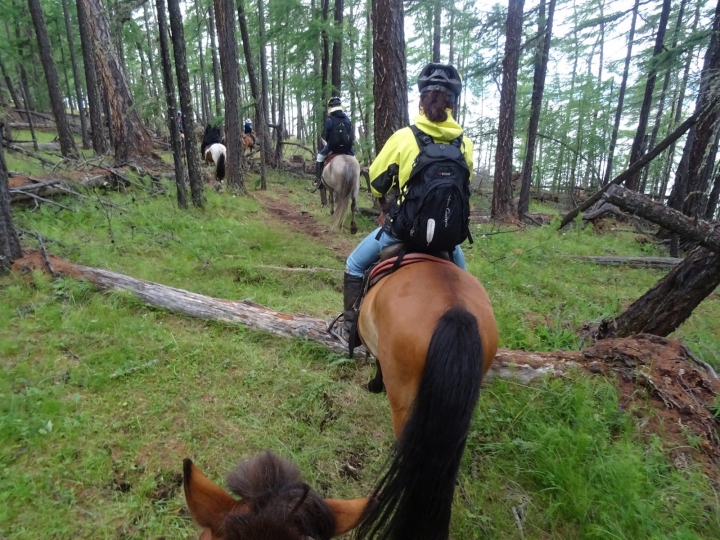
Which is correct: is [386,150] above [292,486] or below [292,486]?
above

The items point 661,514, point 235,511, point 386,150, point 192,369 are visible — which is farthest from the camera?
point 192,369

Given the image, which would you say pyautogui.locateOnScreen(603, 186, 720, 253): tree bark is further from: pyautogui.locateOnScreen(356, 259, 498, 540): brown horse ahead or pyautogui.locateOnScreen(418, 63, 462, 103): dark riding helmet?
pyautogui.locateOnScreen(356, 259, 498, 540): brown horse ahead

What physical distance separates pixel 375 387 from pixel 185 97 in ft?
24.1

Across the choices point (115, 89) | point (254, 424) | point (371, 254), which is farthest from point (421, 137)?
point (115, 89)

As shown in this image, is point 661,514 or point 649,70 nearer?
point 661,514

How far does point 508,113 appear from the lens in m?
10.5

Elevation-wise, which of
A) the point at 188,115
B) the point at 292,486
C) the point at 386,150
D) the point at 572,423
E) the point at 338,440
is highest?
the point at 188,115

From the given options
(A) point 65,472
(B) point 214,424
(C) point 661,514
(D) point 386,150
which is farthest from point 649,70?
(A) point 65,472

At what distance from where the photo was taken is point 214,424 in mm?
3111

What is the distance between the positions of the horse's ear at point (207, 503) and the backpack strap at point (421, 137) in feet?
7.54

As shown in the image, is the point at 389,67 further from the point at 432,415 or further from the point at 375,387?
the point at 432,415

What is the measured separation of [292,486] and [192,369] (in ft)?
8.61

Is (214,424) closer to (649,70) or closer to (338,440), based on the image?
(338,440)

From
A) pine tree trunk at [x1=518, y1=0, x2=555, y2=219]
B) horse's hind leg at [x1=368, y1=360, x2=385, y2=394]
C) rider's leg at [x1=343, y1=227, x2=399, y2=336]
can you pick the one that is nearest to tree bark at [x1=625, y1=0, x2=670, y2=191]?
pine tree trunk at [x1=518, y1=0, x2=555, y2=219]
